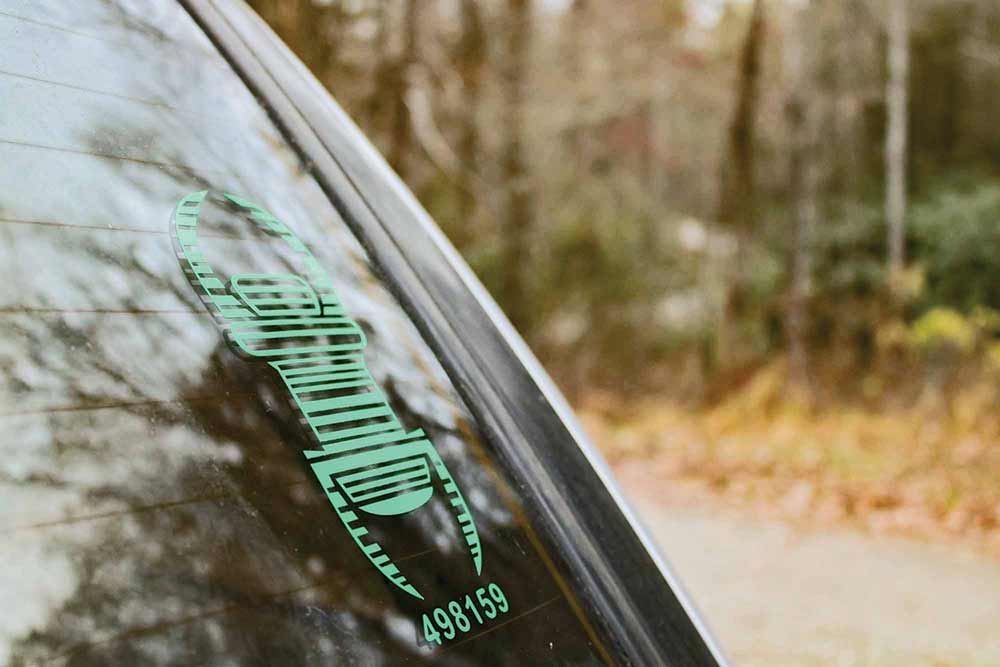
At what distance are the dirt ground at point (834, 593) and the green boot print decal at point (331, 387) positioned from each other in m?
3.22

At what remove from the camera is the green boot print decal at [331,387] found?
94 centimetres

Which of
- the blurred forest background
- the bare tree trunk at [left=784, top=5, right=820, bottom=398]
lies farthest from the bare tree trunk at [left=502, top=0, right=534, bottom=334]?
the bare tree trunk at [left=784, top=5, right=820, bottom=398]

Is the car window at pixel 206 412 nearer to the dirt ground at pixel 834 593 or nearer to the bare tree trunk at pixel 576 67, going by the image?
→ the dirt ground at pixel 834 593

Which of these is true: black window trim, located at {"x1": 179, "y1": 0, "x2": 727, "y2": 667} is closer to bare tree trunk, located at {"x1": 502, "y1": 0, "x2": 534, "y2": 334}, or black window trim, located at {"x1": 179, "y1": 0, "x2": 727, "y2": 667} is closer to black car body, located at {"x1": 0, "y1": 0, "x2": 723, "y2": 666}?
black car body, located at {"x1": 0, "y1": 0, "x2": 723, "y2": 666}

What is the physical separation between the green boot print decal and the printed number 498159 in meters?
0.03

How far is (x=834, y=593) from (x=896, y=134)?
1355 cm

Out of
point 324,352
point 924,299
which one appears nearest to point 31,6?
point 324,352

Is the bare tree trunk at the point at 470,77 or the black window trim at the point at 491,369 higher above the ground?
the black window trim at the point at 491,369

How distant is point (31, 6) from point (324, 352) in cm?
49

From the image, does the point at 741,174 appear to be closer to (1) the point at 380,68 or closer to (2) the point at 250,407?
(1) the point at 380,68

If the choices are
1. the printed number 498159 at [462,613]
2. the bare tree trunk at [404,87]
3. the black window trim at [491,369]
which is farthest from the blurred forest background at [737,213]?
the printed number 498159 at [462,613]

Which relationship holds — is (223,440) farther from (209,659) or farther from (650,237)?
(650,237)

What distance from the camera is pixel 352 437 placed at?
964mm

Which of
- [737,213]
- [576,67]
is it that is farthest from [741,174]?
[576,67]
